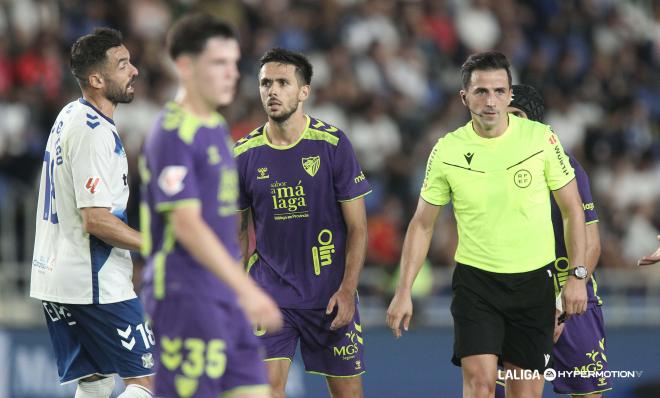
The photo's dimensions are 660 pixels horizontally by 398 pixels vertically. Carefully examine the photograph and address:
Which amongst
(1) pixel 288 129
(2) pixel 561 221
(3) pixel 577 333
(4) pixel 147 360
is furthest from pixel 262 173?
(3) pixel 577 333

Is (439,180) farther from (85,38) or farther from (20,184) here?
(20,184)

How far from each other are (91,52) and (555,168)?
3110mm

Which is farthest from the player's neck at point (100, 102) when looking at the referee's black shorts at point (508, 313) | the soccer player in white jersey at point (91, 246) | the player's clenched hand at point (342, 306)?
the referee's black shorts at point (508, 313)

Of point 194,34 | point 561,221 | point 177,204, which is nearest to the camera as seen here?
point 177,204

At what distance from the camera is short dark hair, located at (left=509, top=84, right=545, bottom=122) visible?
8.35 meters

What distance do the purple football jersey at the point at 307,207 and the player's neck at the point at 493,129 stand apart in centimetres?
89

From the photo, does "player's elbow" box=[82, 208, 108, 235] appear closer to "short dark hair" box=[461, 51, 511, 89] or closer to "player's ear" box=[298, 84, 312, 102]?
"player's ear" box=[298, 84, 312, 102]

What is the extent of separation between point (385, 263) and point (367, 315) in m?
0.88

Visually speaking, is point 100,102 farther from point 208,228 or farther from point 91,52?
point 208,228

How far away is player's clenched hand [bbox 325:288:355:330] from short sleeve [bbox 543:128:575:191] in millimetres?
1521

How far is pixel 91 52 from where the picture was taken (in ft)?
25.0

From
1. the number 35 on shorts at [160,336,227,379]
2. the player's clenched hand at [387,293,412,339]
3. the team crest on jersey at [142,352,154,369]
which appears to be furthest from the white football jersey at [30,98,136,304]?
the number 35 on shorts at [160,336,227,379]

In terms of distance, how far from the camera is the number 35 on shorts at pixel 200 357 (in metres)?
5.44

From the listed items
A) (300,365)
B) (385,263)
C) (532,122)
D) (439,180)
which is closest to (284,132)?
(439,180)
